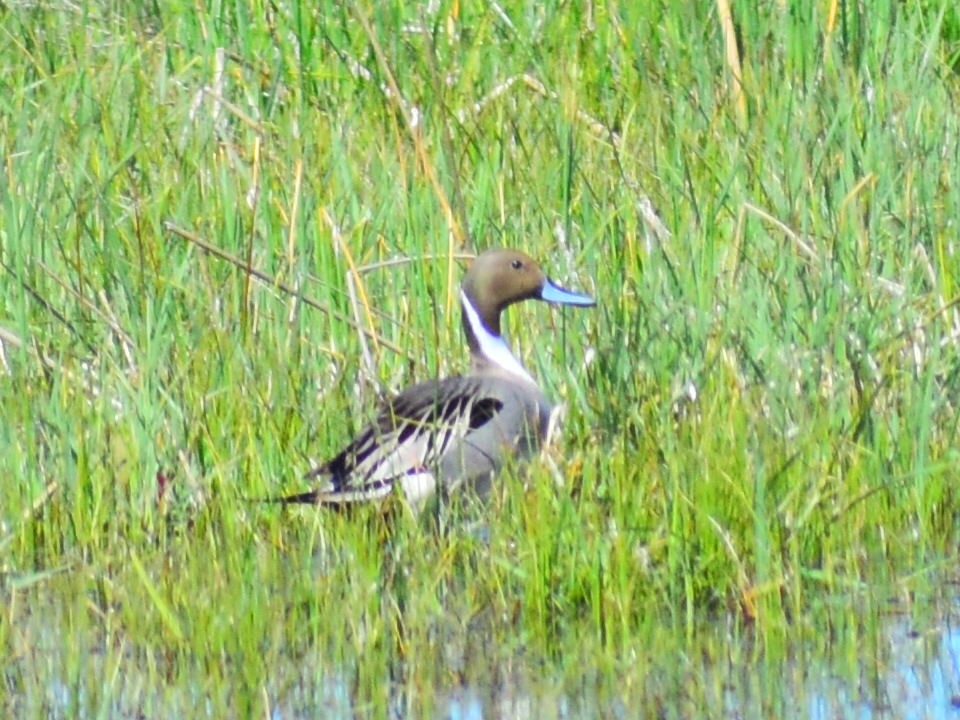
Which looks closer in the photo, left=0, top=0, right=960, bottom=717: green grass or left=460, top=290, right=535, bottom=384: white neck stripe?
left=0, top=0, right=960, bottom=717: green grass

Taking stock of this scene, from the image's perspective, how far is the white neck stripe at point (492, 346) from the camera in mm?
4789

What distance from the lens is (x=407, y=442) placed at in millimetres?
4262

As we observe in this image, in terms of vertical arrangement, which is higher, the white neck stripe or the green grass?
the green grass

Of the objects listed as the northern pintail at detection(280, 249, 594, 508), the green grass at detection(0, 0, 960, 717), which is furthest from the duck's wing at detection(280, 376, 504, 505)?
the green grass at detection(0, 0, 960, 717)

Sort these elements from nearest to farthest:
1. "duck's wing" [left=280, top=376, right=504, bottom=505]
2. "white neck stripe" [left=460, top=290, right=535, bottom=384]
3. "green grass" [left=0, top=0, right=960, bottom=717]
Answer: "green grass" [left=0, top=0, right=960, bottom=717] → "duck's wing" [left=280, top=376, right=504, bottom=505] → "white neck stripe" [left=460, top=290, right=535, bottom=384]

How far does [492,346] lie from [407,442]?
2.17 feet

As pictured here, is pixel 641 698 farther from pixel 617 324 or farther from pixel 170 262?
pixel 170 262

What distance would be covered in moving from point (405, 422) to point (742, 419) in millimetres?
719

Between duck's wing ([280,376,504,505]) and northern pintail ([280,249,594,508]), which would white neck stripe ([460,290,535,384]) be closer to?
northern pintail ([280,249,594,508])

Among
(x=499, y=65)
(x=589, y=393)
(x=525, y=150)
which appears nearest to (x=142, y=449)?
(x=589, y=393)

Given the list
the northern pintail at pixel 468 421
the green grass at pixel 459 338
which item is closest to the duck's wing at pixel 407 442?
the northern pintail at pixel 468 421

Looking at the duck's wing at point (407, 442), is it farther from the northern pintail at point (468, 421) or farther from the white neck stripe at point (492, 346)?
the white neck stripe at point (492, 346)

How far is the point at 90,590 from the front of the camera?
12.3 ft

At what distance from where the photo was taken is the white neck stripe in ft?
15.7
